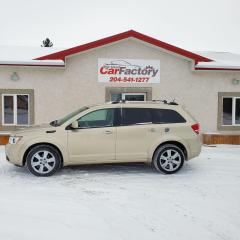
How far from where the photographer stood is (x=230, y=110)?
14.8m

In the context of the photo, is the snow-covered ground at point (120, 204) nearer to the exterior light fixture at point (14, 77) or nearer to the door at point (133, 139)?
the door at point (133, 139)

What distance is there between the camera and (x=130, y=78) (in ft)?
45.4

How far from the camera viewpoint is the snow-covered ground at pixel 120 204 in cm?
492

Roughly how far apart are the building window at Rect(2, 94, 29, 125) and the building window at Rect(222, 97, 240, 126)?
815cm

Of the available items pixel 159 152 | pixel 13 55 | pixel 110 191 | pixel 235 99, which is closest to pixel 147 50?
pixel 235 99

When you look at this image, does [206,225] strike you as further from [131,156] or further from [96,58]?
[96,58]

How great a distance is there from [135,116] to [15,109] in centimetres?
678

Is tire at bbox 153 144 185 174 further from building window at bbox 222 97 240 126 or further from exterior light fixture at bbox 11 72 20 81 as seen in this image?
exterior light fixture at bbox 11 72 20 81

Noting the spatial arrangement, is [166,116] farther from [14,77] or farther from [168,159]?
[14,77]

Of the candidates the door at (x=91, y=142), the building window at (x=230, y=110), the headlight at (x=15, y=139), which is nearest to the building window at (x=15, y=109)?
the headlight at (x=15, y=139)

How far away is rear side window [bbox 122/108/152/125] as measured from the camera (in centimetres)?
856

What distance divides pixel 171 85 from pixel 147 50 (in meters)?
1.71

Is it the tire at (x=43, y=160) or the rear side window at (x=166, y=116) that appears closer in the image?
the tire at (x=43, y=160)

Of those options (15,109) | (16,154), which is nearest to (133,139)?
(16,154)
